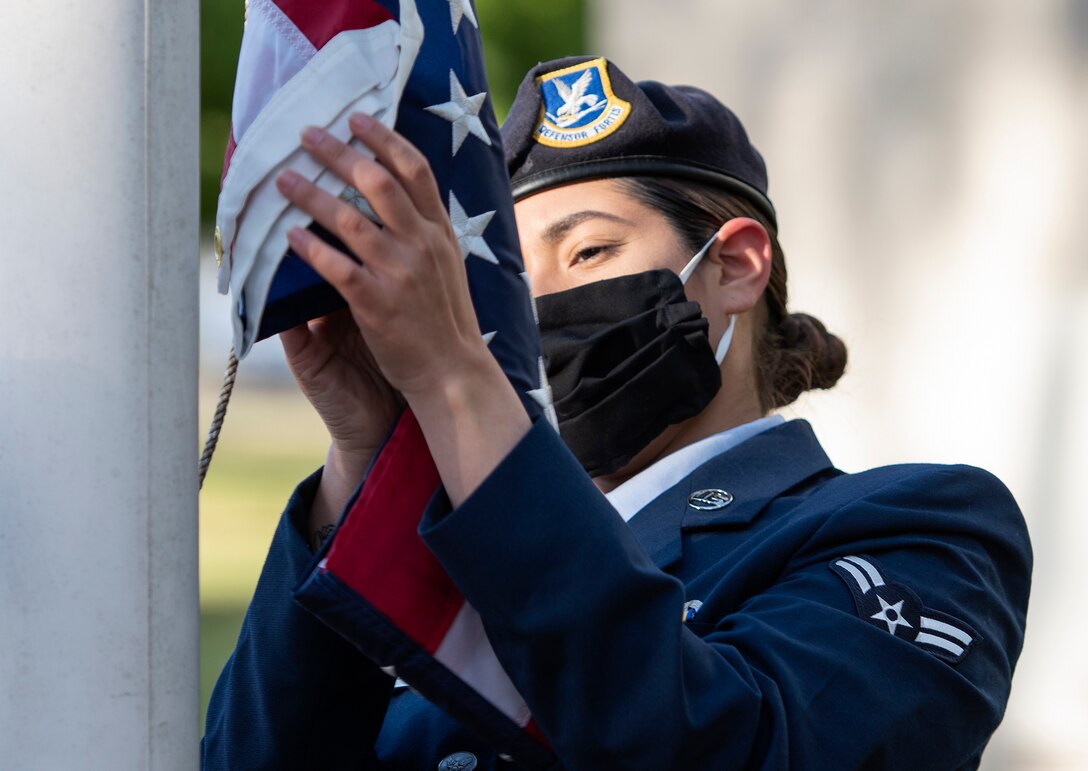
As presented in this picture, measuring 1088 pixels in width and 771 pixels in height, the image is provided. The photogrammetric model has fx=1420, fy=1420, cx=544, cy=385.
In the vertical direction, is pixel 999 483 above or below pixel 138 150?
below

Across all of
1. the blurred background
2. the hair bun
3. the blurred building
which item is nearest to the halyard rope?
the hair bun

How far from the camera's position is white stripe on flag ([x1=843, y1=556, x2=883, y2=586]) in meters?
1.73

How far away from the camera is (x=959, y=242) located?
4516 millimetres

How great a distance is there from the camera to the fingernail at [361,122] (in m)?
1.16

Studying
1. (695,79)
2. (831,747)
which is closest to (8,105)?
(831,747)

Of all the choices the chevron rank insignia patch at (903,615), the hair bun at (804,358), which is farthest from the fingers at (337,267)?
the hair bun at (804,358)

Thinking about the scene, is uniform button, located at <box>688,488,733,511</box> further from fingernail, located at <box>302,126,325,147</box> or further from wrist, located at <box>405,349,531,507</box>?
fingernail, located at <box>302,126,325,147</box>

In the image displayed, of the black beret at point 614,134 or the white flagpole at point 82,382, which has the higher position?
Answer: the white flagpole at point 82,382

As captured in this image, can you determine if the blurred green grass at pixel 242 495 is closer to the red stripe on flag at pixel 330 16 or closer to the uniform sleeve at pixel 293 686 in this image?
the uniform sleeve at pixel 293 686

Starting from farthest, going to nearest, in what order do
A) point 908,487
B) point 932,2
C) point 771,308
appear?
point 932,2 < point 771,308 < point 908,487

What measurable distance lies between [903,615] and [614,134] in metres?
1.05

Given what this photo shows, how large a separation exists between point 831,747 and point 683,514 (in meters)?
0.59

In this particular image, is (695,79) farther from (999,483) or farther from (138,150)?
(138,150)

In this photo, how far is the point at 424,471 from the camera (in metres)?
1.30
